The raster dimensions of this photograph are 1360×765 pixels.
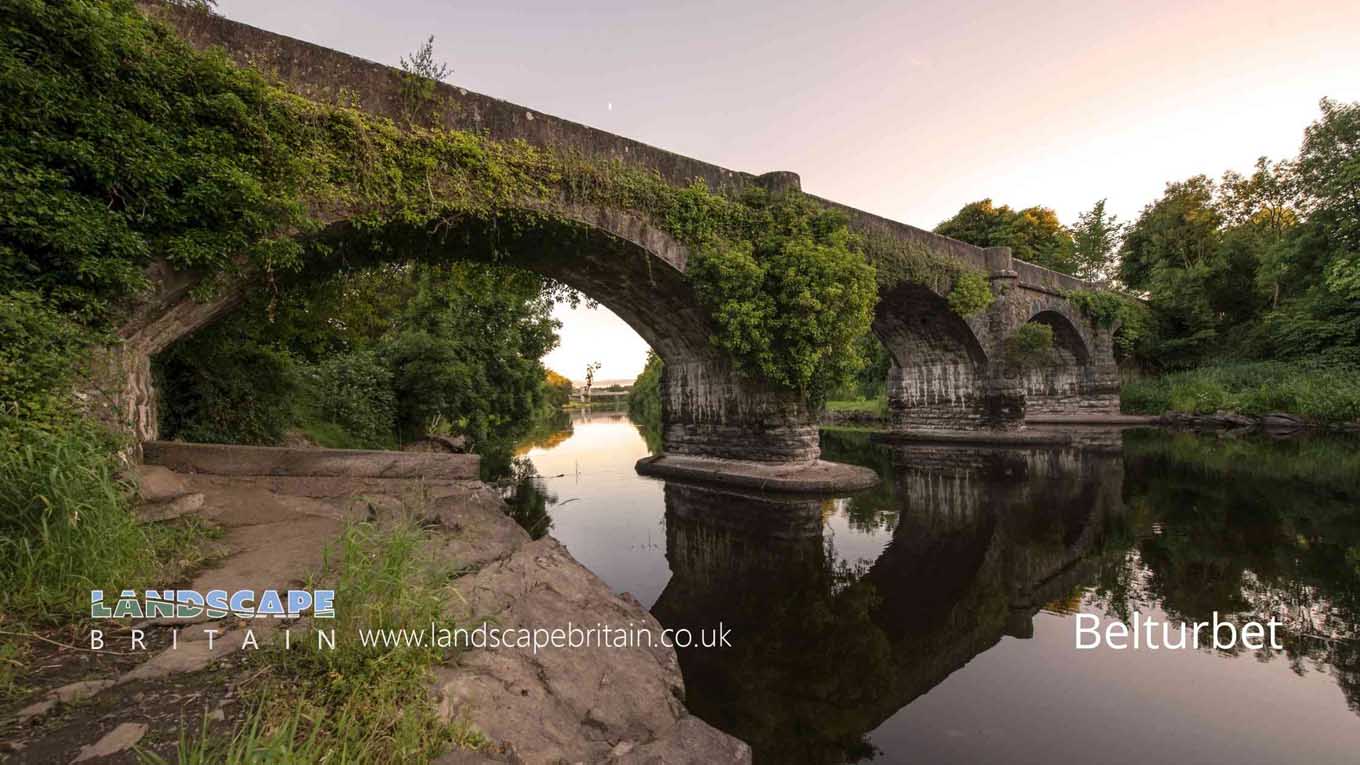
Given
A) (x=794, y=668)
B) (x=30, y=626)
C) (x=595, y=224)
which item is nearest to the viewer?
(x=30, y=626)

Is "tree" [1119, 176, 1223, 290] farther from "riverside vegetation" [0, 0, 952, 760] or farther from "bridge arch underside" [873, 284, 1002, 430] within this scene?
"riverside vegetation" [0, 0, 952, 760]

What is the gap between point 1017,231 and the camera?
30281mm

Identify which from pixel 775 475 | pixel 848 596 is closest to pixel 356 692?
pixel 848 596

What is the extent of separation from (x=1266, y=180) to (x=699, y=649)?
127ft

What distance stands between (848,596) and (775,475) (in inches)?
A: 187

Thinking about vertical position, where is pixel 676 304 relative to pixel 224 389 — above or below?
above

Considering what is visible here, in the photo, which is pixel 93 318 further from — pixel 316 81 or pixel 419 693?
pixel 419 693

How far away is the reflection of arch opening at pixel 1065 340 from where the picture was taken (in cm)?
1939

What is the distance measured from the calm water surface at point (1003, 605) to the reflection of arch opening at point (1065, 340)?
10.9 m

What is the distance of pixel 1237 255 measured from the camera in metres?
24.5

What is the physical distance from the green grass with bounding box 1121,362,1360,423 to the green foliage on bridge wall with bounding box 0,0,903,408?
2193 centimetres

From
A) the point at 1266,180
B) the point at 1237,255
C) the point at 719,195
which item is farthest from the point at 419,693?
the point at 1266,180

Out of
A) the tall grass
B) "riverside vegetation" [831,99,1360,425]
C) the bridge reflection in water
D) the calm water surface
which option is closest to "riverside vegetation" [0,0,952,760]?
the tall grass

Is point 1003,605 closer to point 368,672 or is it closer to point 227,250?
point 368,672
